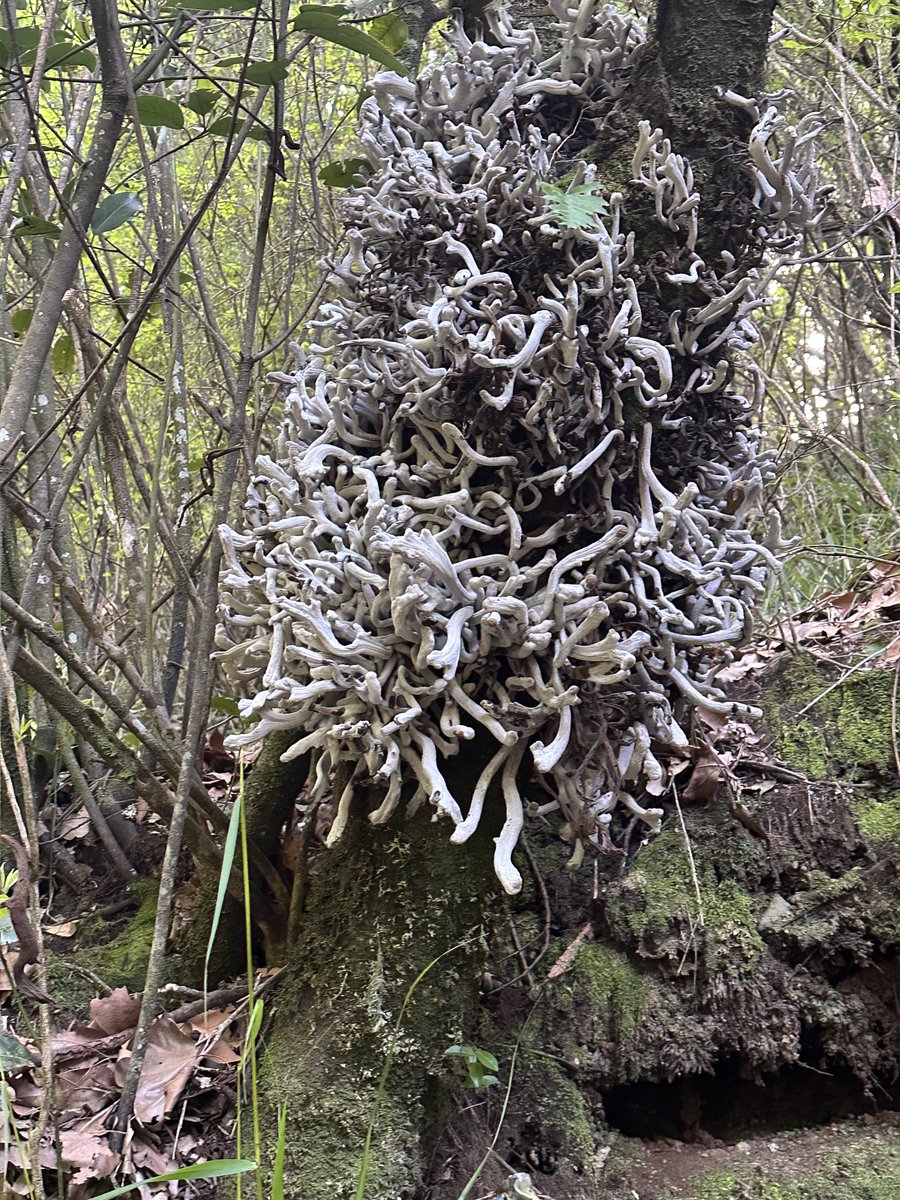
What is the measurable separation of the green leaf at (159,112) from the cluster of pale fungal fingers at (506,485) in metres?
0.42

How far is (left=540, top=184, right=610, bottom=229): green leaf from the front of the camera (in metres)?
1.83

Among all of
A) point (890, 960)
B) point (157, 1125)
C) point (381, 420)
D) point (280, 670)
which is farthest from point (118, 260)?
point (890, 960)

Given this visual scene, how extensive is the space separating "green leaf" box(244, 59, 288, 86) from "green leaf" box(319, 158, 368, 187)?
35cm

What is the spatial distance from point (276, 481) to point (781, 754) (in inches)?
53.2

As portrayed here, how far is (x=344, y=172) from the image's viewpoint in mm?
2381

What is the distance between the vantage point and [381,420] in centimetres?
198

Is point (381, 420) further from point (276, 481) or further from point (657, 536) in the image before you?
point (657, 536)

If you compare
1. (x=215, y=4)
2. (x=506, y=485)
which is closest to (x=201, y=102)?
(x=215, y=4)

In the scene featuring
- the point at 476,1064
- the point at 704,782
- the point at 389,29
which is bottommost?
the point at 476,1064

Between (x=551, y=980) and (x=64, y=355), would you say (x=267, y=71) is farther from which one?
(x=551, y=980)

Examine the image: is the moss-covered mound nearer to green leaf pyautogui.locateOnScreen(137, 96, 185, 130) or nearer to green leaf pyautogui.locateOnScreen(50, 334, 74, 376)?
green leaf pyautogui.locateOnScreen(137, 96, 185, 130)

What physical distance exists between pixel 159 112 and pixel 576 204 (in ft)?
3.02

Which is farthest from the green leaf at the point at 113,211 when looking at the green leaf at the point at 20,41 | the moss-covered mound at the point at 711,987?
the moss-covered mound at the point at 711,987

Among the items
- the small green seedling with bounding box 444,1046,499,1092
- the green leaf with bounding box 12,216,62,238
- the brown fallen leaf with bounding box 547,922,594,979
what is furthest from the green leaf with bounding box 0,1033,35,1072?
the green leaf with bounding box 12,216,62,238
